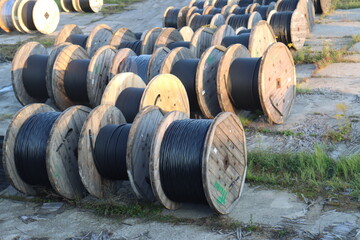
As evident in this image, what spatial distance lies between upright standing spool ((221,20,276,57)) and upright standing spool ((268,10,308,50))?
2485mm

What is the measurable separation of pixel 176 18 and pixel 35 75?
6952 millimetres

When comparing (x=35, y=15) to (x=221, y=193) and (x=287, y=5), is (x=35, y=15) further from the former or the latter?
(x=221, y=193)

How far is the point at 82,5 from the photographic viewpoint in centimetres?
2191

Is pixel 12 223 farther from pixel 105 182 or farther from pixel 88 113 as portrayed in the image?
pixel 88 113

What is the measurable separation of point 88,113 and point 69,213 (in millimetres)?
1210

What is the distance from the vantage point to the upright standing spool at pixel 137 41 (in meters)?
10.4

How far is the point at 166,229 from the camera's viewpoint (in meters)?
5.57

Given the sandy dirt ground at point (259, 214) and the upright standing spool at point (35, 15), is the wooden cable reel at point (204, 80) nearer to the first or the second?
the sandy dirt ground at point (259, 214)

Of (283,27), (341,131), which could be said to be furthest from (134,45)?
(341,131)

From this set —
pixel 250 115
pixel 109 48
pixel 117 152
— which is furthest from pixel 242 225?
pixel 109 48

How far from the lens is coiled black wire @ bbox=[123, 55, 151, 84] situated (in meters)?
8.73

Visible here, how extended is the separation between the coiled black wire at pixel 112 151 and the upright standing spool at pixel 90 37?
495 centimetres

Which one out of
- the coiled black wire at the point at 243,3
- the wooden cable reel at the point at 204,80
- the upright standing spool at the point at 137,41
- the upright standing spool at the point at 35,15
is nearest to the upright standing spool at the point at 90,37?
the upright standing spool at the point at 137,41

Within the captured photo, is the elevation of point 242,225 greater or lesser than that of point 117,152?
lesser
